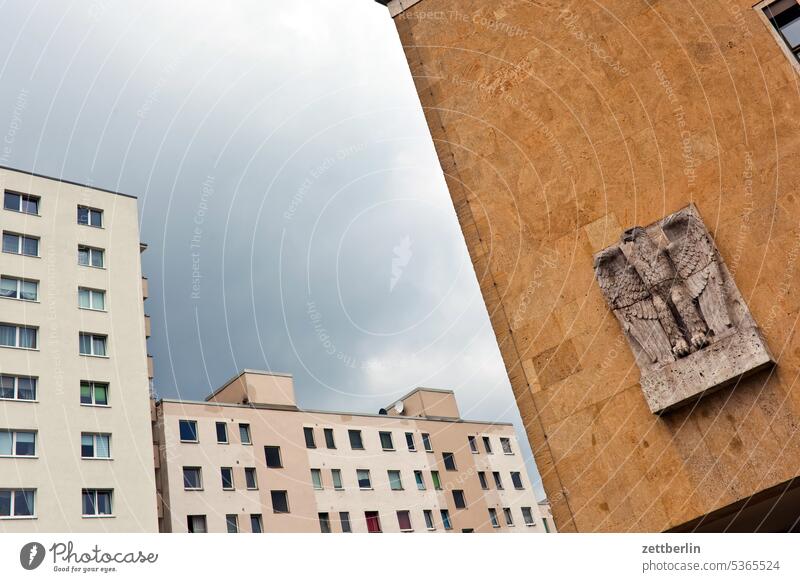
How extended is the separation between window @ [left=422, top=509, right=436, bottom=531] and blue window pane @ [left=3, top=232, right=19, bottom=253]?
3053 centimetres

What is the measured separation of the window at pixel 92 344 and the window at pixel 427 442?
82.0ft

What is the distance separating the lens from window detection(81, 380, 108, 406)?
37.2 m

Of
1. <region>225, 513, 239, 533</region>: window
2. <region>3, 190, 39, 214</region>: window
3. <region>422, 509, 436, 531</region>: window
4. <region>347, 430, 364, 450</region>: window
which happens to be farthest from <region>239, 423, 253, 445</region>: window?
<region>3, 190, 39, 214</region>: window

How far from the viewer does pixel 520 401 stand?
41.7ft

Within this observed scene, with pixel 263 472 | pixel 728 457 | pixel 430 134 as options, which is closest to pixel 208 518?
pixel 263 472

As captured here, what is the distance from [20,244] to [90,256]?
3737 mm

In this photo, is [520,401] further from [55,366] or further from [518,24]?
[55,366]

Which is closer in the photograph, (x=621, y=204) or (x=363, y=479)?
(x=621, y=204)

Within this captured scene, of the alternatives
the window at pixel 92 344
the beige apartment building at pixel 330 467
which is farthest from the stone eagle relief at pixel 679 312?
the beige apartment building at pixel 330 467

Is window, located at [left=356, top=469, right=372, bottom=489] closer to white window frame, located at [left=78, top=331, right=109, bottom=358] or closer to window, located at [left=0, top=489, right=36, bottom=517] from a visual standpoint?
white window frame, located at [left=78, top=331, right=109, bottom=358]

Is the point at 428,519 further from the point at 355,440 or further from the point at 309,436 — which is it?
the point at 309,436

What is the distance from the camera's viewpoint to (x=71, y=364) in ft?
123

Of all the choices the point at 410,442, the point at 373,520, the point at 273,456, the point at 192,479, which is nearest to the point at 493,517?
the point at 410,442
